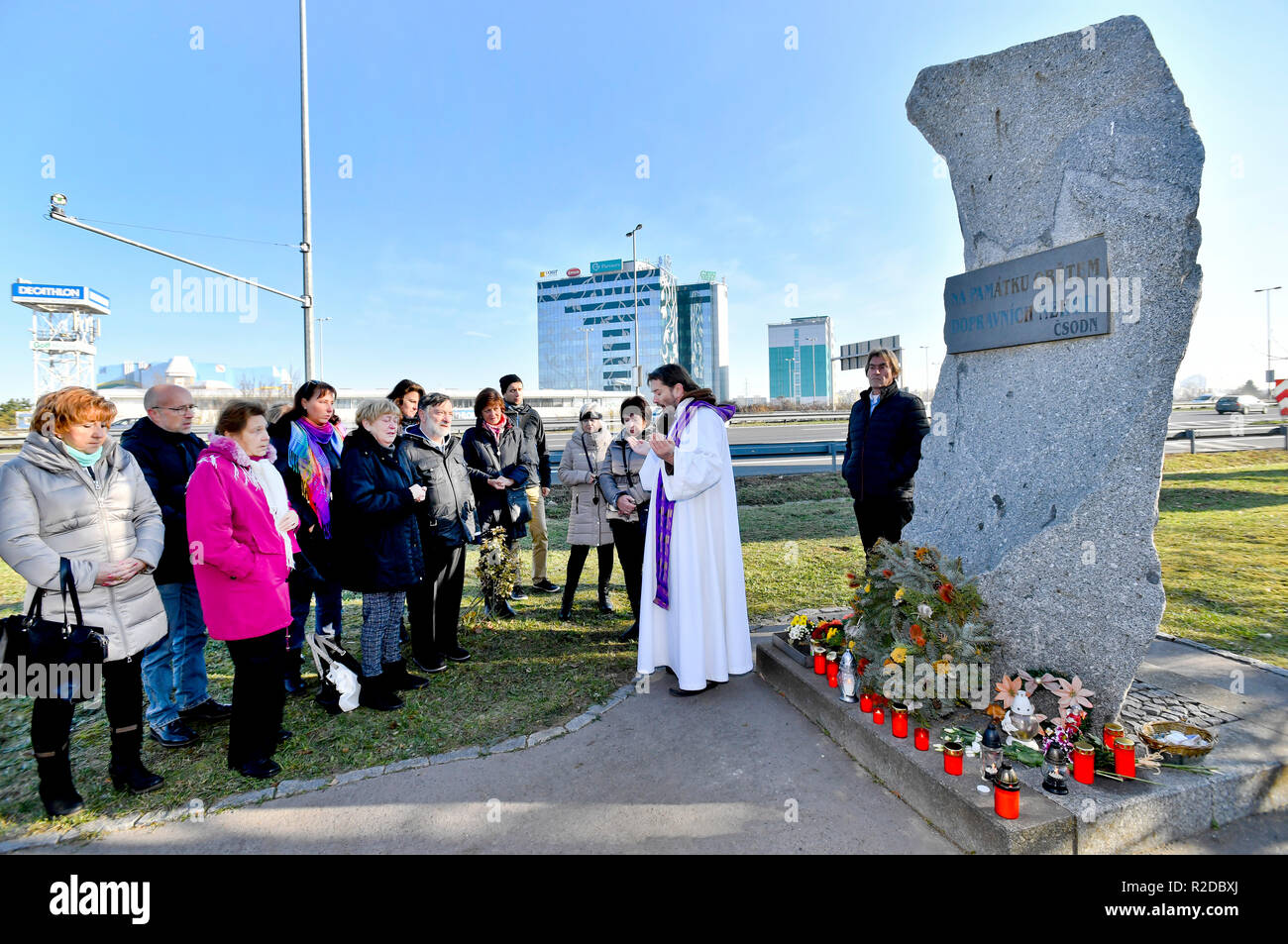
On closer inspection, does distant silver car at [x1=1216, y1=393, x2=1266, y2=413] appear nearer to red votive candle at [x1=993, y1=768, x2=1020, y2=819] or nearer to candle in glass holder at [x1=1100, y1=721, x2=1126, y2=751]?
candle in glass holder at [x1=1100, y1=721, x2=1126, y2=751]

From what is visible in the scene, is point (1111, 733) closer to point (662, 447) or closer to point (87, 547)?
point (662, 447)

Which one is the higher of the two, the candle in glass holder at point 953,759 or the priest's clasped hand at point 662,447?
the priest's clasped hand at point 662,447

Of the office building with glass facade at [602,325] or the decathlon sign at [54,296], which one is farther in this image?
the office building with glass facade at [602,325]

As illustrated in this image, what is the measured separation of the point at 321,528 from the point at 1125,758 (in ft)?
15.2

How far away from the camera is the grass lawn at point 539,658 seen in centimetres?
332

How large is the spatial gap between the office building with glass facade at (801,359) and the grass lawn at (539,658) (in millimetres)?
91668

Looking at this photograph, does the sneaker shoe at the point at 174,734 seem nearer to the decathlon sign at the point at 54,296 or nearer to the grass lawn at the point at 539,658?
the grass lawn at the point at 539,658

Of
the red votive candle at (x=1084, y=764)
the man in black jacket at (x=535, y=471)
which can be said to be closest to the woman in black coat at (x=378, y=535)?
the man in black jacket at (x=535, y=471)

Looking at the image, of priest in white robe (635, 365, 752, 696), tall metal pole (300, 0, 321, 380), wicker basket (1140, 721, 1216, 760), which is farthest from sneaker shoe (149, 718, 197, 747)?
tall metal pole (300, 0, 321, 380)

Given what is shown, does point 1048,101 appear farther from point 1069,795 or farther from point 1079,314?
point 1069,795

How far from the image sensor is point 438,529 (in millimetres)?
4500
